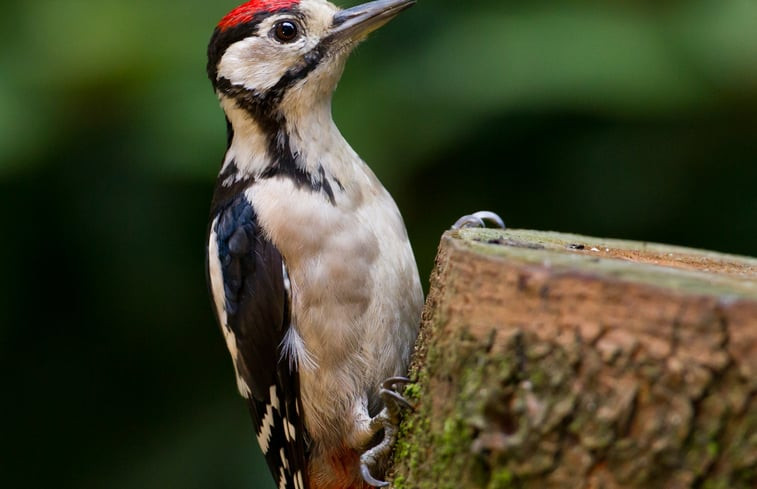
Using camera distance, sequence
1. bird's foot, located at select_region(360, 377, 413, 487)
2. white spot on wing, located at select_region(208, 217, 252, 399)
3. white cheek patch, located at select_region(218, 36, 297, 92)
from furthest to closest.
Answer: white cheek patch, located at select_region(218, 36, 297, 92) → white spot on wing, located at select_region(208, 217, 252, 399) → bird's foot, located at select_region(360, 377, 413, 487)

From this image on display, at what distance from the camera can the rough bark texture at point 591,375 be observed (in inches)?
52.1

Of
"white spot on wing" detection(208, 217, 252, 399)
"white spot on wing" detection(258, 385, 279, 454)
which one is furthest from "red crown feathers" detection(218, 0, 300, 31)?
"white spot on wing" detection(258, 385, 279, 454)

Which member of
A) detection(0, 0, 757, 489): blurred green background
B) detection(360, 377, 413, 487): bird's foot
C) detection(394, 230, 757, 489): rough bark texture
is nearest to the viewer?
detection(394, 230, 757, 489): rough bark texture

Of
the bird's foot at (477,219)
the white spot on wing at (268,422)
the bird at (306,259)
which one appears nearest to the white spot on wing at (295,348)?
the bird at (306,259)

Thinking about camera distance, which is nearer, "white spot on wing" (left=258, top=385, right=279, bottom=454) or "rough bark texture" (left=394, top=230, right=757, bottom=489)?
"rough bark texture" (left=394, top=230, right=757, bottom=489)

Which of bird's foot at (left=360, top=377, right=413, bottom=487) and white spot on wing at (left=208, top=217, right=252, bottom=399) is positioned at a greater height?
white spot on wing at (left=208, top=217, right=252, bottom=399)

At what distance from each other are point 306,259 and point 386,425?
0.48 m

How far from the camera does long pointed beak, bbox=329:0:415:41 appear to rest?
103 inches

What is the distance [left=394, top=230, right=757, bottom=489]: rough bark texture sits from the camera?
132 cm

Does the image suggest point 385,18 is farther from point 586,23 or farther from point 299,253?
point 586,23

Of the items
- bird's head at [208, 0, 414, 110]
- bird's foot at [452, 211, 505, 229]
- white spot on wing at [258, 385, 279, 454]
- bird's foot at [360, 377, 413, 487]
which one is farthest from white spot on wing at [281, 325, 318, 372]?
bird's head at [208, 0, 414, 110]

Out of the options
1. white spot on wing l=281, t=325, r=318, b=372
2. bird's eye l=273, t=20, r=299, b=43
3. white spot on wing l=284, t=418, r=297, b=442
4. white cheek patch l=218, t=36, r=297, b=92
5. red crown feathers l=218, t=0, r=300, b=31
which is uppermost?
red crown feathers l=218, t=0, r=300, b=31

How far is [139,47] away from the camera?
318 cm

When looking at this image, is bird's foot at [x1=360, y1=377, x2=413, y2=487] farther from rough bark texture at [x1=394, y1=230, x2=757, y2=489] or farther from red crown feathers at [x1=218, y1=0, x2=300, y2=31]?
red crown feathers at [x1=218, y1=0, x2=300, y2=31]
